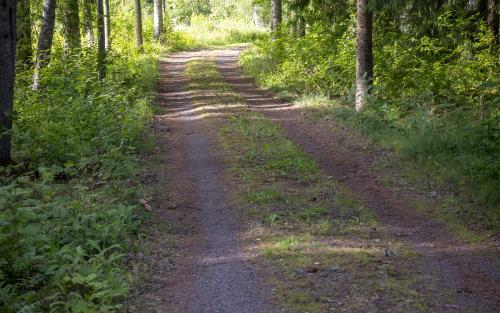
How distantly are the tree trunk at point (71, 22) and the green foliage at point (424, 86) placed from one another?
23.7 ft

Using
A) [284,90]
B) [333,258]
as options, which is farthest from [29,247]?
[284,90]

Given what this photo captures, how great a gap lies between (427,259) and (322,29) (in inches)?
618

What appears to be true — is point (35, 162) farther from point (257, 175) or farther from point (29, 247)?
point (29, 247)

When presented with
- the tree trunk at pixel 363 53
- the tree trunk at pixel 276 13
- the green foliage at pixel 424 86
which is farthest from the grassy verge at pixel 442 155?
the tree trunk at pixel 276 13

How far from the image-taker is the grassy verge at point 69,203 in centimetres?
540

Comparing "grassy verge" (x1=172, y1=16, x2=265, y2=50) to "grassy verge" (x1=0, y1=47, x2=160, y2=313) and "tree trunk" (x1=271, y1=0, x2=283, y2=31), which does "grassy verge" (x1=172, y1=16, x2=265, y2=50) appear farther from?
"grassy verge" (x1=0, y1=47, x2=160, y2=313)

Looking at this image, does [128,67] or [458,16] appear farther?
[128,67]

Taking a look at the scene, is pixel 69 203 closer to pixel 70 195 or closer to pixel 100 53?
pixel 70 195

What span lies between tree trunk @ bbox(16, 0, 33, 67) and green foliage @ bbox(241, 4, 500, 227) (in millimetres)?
8568

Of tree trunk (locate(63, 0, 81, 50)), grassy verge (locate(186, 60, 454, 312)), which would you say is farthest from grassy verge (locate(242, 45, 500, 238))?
tree trunk (locate(63, 0, 81, 50))

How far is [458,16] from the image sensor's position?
51.5 feet

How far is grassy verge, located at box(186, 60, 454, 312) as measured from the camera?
5.58 metres

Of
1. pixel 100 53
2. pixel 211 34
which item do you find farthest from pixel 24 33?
pixel 211 34

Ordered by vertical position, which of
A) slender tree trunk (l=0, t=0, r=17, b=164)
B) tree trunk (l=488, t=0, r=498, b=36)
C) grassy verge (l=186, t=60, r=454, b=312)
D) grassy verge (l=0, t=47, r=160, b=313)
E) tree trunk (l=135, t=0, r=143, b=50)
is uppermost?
tree trunk (l=135, t=0, r=143, b=50)
